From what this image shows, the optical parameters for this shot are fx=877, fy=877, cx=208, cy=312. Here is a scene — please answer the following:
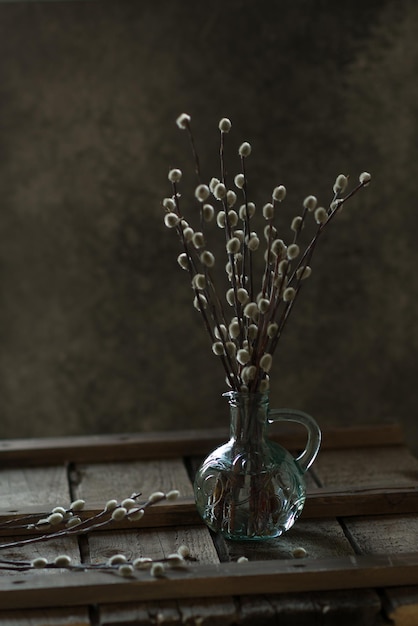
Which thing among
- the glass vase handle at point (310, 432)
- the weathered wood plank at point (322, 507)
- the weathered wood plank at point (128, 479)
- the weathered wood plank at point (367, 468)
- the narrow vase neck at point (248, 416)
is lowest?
the weathered wood plank at point (367, 468)

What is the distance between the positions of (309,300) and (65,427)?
3.12 ft

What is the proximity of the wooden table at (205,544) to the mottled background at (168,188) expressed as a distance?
1.17m

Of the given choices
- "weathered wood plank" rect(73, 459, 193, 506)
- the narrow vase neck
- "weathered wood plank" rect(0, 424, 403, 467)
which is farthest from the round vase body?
"weathered wood plank" rect(0, 424, 403, 467)

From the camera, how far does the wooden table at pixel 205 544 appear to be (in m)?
1.14

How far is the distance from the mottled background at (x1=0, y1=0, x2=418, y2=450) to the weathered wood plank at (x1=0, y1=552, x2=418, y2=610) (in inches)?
72.4

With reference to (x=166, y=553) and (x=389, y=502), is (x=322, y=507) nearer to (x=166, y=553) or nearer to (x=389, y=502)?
(x=389, y=502)

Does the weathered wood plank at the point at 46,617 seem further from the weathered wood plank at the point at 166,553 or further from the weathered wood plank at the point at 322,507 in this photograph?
the weathered wood plank at the point at 322,507

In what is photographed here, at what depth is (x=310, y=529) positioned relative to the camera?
1401mm

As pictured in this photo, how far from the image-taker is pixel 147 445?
182cm

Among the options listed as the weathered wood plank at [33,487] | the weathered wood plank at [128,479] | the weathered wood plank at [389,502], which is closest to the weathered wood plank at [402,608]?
the weathered wood plank at [389,502]

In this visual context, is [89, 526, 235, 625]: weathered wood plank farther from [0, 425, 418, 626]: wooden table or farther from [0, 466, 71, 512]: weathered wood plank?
[0, 466, 71, 512]: weathered wood plank

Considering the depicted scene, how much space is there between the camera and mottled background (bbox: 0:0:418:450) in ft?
9.45

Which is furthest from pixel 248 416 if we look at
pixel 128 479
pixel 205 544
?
pixel 128 479

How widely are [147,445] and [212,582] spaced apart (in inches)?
26.4
